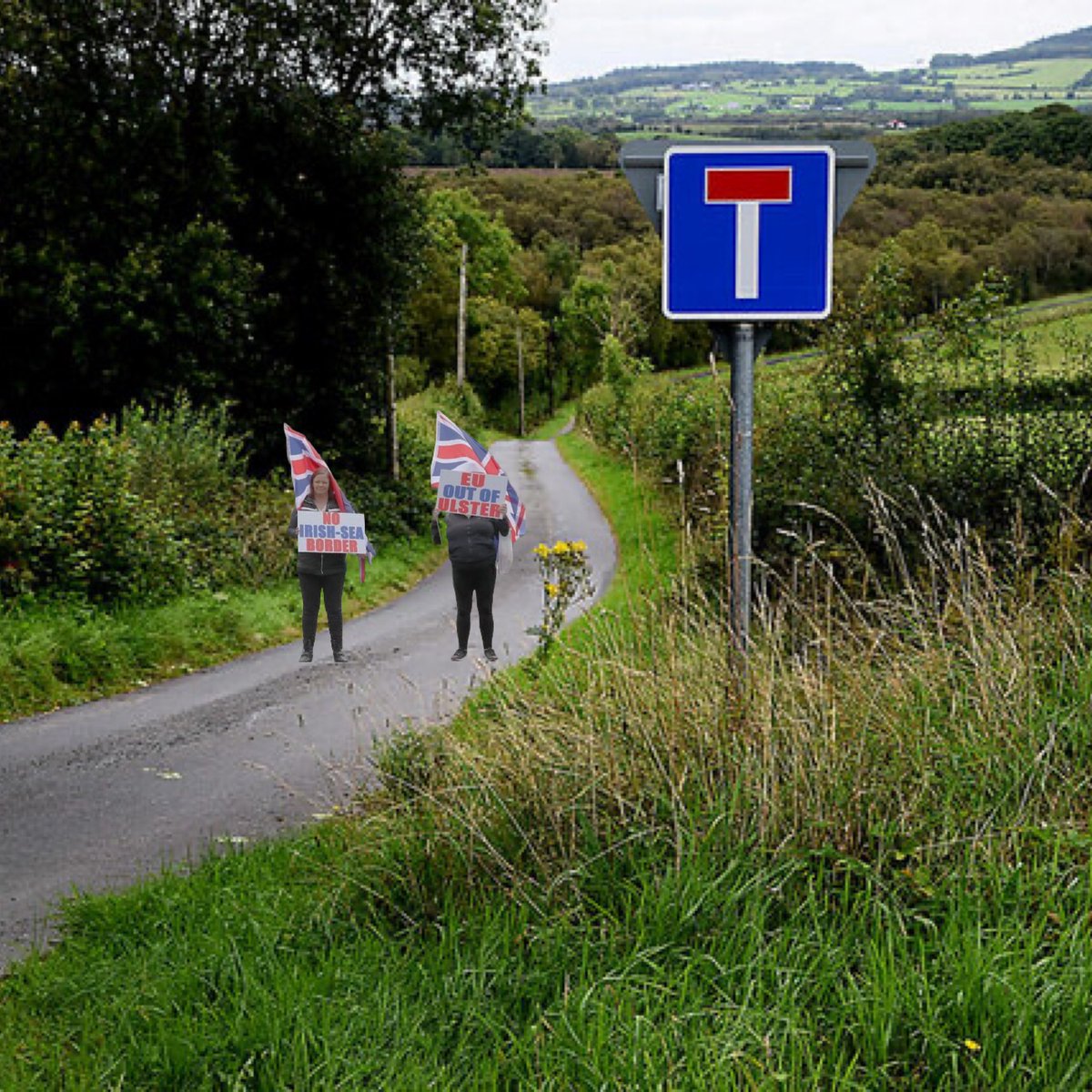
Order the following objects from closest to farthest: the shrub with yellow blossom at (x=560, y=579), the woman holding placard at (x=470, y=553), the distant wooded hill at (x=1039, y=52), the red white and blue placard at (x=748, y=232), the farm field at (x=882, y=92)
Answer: the red white and blue placard at (x=748, y=232), the shrub with yellow blossom at (x=560, y=579), the woman holding placard at (x=470, y=553), the farm field at (x=882, y=92), the distant wooded hill at (x=1039, y=52)

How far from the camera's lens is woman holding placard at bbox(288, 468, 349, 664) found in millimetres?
8234

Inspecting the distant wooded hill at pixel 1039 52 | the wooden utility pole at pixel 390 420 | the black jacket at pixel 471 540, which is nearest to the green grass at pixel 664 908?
the black jacket at pixel 471 540

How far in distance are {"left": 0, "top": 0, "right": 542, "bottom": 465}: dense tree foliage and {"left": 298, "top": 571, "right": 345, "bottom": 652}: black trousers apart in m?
11.8

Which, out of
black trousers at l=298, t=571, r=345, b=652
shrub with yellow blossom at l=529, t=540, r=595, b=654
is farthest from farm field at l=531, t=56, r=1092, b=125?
shrub with yellow blossom at l=529, t=540, r=595, b=654

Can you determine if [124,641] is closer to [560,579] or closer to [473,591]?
[473,591]

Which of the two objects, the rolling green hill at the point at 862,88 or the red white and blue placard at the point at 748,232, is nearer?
the red white and blue placard at the point at 748,232

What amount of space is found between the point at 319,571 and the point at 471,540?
1724 mm

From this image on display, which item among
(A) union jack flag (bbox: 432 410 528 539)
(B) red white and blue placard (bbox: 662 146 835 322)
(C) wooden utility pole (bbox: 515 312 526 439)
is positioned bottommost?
(C) wooden utility pole (bbox: 515 312 526 439)

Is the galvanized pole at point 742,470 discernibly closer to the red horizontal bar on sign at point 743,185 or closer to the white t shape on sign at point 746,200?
the white t shape on sign at point 746,200

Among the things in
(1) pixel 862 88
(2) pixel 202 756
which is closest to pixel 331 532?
(2) pixel 202 756

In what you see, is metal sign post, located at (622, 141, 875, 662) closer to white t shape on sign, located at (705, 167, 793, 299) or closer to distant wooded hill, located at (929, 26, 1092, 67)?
white t shape on sign, located at (705, 167, 793, 299)

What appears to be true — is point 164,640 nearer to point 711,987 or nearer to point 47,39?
point 711,987

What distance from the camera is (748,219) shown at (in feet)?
17.0

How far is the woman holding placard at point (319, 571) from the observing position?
27.0 ft
